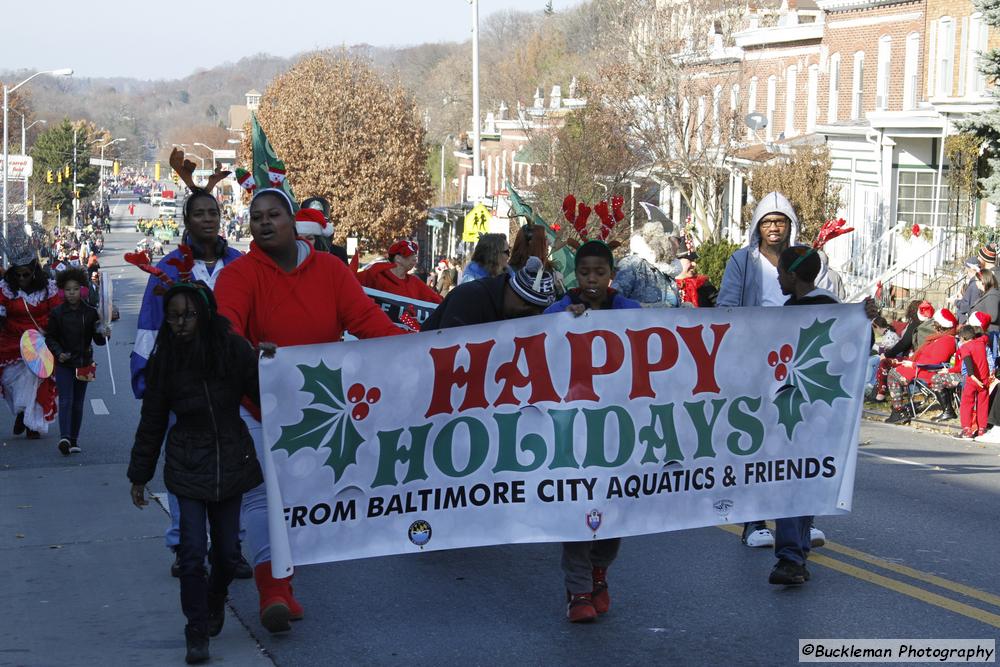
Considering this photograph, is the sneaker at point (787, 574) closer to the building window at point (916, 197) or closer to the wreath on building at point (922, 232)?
the wreath on building at point (922, 232)

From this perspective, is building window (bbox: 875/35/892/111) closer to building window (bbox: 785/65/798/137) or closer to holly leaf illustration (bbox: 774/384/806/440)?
building window (bbox: 785/65/798/137)

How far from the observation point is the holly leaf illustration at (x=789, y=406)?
7.43m

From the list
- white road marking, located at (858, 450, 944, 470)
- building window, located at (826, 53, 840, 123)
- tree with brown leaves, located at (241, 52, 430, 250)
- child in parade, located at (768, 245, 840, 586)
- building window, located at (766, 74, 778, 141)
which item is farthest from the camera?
tree with brown leaves, located at (241, 52, 430, 250)

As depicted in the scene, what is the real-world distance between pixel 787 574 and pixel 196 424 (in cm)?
323

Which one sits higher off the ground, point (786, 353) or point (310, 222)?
point (310, 222)

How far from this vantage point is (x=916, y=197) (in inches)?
1261

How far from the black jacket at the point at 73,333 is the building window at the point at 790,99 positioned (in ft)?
93.5

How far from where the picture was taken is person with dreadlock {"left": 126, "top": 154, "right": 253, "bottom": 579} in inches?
311

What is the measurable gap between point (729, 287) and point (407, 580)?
259cm

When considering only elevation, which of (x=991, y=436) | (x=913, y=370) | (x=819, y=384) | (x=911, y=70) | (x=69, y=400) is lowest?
(x=991, y=436)

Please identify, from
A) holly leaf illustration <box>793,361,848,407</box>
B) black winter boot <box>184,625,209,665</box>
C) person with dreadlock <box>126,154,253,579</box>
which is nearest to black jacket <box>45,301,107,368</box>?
person with dreadlock <box>126,154,253,579</box>

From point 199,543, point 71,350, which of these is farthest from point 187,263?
point 71,350

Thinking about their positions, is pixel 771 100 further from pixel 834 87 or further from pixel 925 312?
pixel 925 312

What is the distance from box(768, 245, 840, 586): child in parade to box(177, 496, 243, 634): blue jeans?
2851 millimetres
